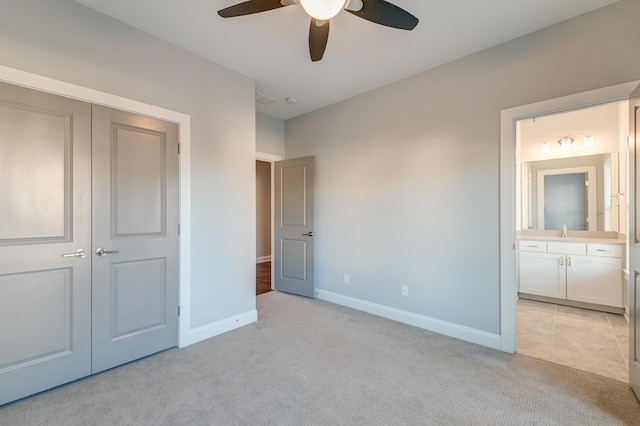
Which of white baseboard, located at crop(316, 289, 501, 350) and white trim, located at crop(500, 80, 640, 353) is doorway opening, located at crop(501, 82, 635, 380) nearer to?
white trim, located at crop(500, 80, 640, 353)

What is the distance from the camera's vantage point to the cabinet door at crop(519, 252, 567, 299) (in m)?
3.78

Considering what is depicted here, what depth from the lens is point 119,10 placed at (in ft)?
7.08

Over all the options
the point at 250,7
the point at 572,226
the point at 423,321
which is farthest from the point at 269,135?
the point at 572,226

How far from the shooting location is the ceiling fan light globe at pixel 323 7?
154cm


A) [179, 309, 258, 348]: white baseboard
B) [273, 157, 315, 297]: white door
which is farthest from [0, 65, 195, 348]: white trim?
[273, 157, 315, 297]: white door

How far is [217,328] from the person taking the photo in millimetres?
2902

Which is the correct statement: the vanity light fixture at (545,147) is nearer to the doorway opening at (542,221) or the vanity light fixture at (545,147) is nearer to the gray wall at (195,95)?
the doorway opening at (542,221)

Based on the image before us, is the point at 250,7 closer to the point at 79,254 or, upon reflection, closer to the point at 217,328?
the point at 79,254

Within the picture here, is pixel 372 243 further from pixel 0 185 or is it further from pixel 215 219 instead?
pixel 0 185

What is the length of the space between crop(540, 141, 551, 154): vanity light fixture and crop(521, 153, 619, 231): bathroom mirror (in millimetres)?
153

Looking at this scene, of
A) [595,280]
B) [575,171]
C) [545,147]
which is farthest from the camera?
[545,147]

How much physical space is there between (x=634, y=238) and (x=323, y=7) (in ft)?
8.50

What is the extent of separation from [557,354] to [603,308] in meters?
1.78

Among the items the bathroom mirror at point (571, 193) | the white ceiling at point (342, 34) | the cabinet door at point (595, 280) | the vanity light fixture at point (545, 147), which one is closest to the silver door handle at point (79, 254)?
the white ceiling at point (342, 34)
